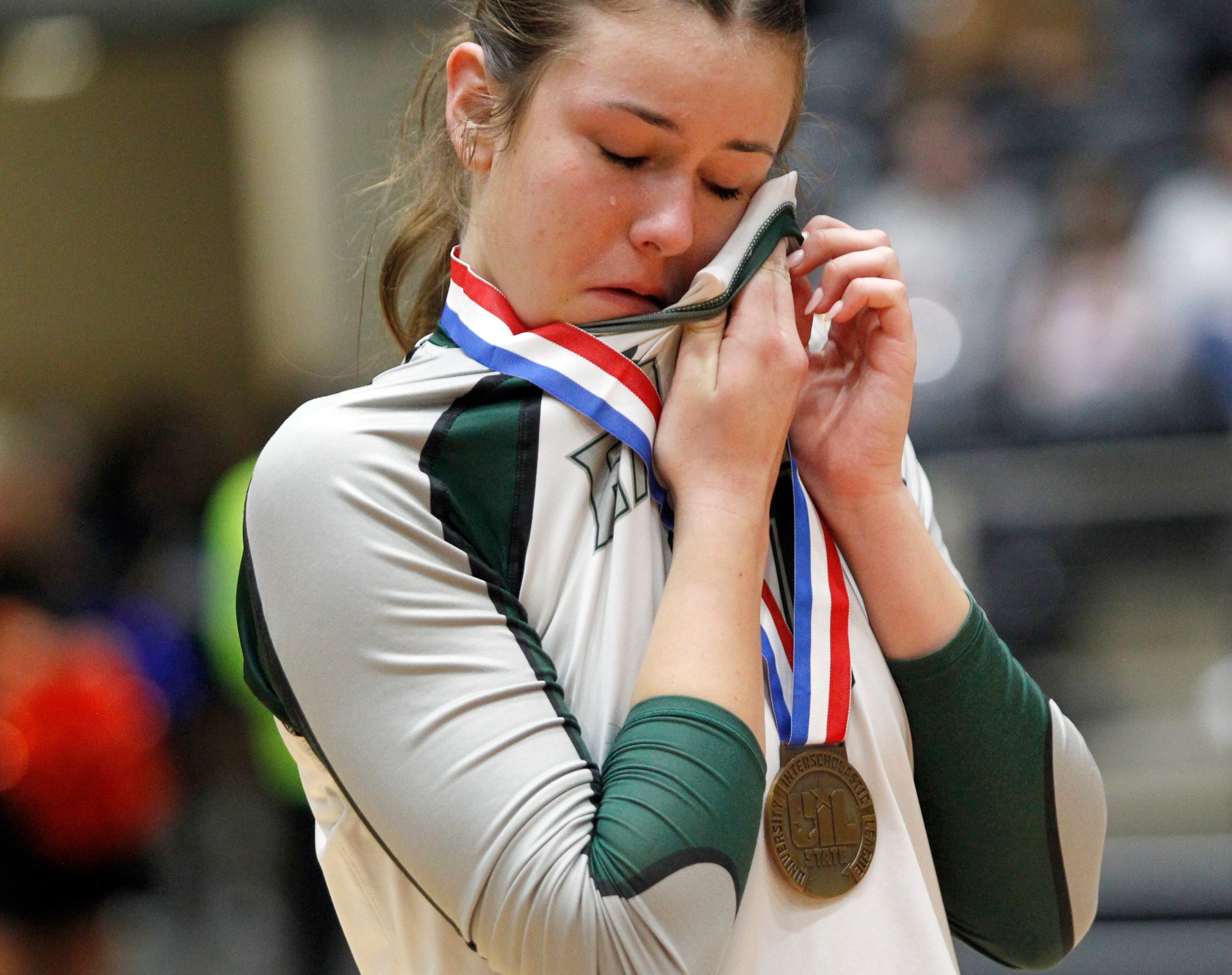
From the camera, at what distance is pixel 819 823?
3.72 feet

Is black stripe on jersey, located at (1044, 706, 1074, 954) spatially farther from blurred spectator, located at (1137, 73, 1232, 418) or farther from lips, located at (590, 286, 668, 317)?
blurred spectator, located at (1137, 73, 1232, 418)

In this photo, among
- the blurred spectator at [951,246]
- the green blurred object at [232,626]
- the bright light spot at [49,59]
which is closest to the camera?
the green blurred object at [232,626]

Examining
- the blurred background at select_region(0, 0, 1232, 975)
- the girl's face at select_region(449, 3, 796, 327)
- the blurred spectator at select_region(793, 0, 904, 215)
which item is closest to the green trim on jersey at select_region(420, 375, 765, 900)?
the girl's face at select_region(449, 3, 796, 327)

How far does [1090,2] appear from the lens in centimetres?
575

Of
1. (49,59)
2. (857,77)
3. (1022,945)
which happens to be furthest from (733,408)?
(49,59)

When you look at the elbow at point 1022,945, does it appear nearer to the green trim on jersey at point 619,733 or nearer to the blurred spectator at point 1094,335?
the green trim on jersey at point 619,733

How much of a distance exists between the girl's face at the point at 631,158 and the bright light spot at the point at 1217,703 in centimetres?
297

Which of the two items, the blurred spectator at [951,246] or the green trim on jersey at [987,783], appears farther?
the blurred spectator at [951,246]

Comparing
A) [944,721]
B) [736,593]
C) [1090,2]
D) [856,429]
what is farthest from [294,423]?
[1090,2]

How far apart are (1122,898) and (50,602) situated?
124 inches

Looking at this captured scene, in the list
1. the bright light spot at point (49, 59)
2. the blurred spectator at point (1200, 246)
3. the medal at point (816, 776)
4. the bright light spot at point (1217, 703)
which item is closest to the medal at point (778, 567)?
the medal at point (816, 776)

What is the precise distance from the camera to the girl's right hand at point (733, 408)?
115 centimetres

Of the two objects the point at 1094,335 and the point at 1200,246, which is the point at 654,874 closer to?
the point at 1094,335

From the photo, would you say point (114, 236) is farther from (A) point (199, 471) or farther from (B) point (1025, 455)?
(B) point (1025, 455)
